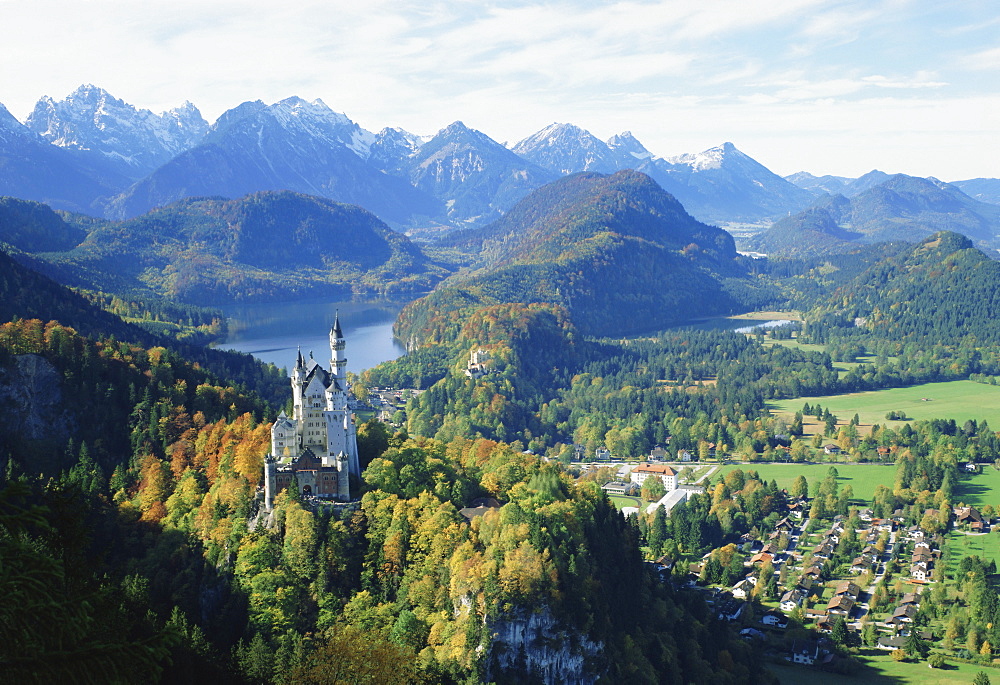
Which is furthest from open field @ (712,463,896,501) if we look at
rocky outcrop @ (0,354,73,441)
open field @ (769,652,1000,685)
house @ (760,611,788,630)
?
rocky outcrop @ (0,354,73,441)

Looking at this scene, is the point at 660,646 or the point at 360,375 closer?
the point at 660,646

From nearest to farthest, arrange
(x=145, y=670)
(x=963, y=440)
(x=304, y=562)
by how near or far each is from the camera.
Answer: (x=145, y=670) → (x=304, y=562) → (x=963, y=440)

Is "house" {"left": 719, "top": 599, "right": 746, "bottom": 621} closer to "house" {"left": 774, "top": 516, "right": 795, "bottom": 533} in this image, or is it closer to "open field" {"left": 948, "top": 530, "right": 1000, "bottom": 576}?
"house" {"left": 774, "top": 516, "right": 795, "bottom": 533}

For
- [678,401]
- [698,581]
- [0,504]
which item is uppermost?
[0,504]

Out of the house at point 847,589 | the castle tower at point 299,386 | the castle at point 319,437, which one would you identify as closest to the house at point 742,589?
the house at point 847,589

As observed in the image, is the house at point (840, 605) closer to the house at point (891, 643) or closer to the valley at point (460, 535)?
the valley at point (460, 535)

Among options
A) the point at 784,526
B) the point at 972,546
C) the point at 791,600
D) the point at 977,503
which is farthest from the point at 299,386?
the point at 977,503

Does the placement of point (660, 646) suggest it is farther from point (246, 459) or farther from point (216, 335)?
point (216, 335)

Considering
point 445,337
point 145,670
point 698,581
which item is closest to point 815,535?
point 698,581
